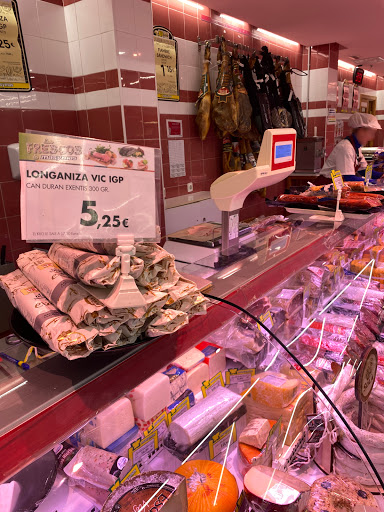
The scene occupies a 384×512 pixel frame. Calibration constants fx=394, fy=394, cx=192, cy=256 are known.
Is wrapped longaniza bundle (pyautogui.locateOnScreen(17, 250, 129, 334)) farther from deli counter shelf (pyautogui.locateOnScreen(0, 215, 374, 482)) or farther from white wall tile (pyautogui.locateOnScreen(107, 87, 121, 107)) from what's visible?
white wall tile (pyautogui.locateOnScreen(107, 87, 121, 107))

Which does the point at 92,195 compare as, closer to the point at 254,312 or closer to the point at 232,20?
the point at 254,312

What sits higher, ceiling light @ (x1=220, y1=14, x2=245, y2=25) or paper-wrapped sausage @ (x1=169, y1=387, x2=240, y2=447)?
ceiling light @ (x1=220, y1=14, x2=245, y2=25)

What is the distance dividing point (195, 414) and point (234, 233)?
33.0 inches

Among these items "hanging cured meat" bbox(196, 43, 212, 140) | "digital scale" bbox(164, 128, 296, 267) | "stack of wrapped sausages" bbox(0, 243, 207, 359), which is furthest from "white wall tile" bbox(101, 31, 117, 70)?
"stack of wrapped sausages" bbox(0, 243, 207, 359)

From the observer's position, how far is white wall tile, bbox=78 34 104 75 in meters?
3.37

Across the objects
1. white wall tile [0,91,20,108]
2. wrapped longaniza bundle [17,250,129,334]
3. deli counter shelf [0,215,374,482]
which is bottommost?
deli counter shelf [0,215,374,482]

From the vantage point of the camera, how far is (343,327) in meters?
1.84

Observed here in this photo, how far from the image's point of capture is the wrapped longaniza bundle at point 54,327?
0.77 metres

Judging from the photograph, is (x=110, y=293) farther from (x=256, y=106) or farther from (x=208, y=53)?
(x=256, y=106)

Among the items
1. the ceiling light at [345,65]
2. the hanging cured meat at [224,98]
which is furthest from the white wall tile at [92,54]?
the ceiling light at [345,65]

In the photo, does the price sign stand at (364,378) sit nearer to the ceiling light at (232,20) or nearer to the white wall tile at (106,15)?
the white wall tile at (106,15)

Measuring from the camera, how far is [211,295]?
1230 mm

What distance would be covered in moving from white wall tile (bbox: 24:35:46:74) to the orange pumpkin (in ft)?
11.0

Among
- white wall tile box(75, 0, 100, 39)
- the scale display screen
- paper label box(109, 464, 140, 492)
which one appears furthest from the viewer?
white wall tile box(75, 0, 100, 39)
